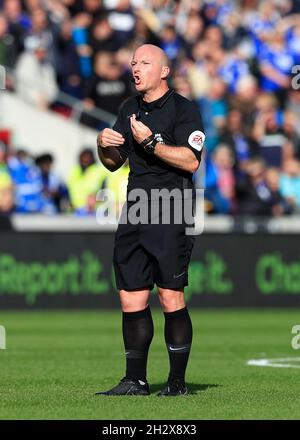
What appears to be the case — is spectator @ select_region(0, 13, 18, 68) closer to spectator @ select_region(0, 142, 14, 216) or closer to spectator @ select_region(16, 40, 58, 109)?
spectator @ select_region(16, 40, 58, 109)

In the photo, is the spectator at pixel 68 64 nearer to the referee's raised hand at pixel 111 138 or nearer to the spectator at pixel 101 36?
the spectator at pixel 101 36

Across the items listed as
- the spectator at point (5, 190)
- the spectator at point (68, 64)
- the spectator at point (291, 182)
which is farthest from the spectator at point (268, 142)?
the spectator at point (5, 190)

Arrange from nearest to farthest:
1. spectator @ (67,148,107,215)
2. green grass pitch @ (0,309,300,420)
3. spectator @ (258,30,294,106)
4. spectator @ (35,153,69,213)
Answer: green grass pitch @ (0,309,300,420) < spectator @ (67,148,107,215) < spectator @ (35,153,69,213) < spectator @ (258,30,294,106)

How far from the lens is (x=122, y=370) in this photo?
1119 cm

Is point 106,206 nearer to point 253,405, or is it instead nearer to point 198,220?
point 198,220

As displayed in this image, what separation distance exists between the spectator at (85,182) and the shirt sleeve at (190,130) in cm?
1040

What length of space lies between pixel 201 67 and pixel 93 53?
95.8 inches

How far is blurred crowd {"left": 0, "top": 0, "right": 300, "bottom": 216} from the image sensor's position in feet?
67.9

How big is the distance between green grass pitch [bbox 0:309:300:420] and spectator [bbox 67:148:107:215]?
1844 millimetres

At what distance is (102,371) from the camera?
11.1m

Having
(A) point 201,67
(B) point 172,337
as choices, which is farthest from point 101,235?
(B) point 172,337

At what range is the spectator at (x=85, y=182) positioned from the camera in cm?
1945

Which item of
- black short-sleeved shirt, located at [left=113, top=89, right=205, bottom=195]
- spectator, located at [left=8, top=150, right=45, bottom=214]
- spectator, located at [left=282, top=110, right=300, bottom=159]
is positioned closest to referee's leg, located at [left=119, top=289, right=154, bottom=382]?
black short-sleeved shirt, located at [left=113, top=89, right=205, bottom=195]

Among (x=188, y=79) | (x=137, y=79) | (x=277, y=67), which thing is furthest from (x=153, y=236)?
(x=277, y=67)
